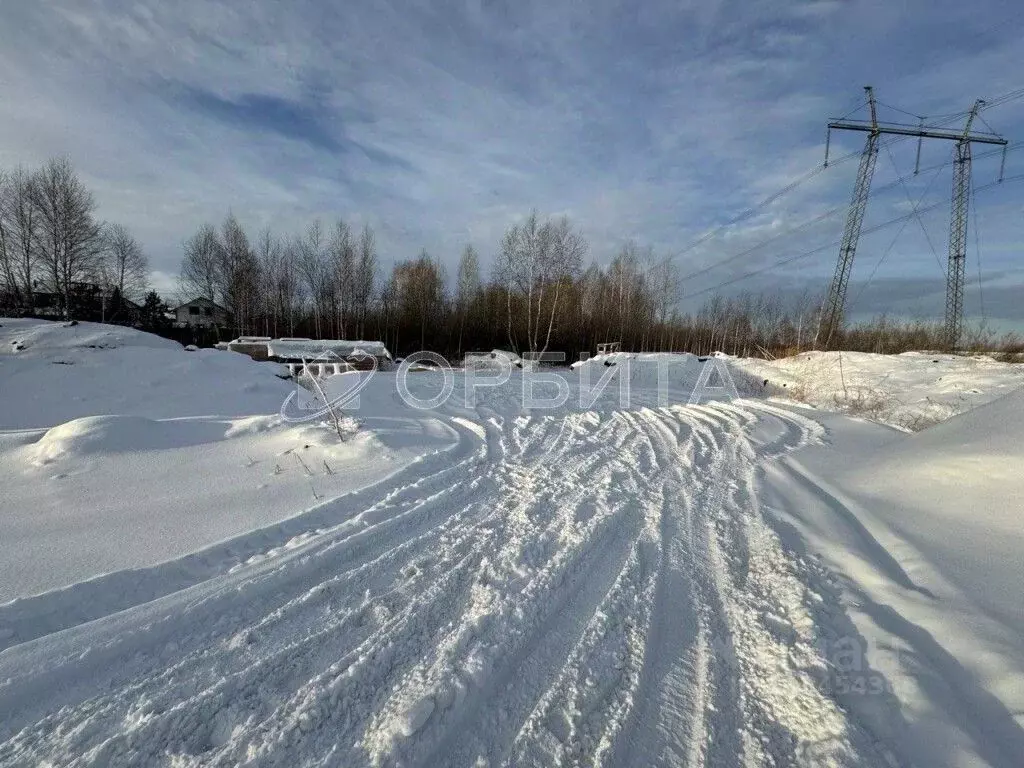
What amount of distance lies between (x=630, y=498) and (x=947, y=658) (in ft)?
7.56

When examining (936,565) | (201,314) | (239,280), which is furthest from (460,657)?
(201,314)

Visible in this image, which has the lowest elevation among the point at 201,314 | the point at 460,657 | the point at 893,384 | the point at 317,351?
the point at 460,657

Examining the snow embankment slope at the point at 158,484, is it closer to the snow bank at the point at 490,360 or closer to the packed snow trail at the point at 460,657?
the packed snow trail at the point at 460,657

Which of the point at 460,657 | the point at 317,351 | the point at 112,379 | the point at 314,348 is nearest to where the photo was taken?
the point at 460,657

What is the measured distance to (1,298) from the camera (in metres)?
22.1

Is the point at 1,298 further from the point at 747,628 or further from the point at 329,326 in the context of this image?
the point at 747,628

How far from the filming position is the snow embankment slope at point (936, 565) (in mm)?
1690

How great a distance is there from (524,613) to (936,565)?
263cm

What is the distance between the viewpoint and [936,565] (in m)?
2.78

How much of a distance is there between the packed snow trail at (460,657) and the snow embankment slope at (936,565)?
0.73 feet

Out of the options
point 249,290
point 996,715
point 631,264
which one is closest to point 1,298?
point 249,290

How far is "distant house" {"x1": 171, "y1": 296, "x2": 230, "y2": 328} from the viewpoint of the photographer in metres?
31.5

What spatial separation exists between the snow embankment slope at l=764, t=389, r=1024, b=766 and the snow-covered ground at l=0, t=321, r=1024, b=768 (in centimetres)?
2

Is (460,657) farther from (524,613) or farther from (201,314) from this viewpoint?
(201,314)
